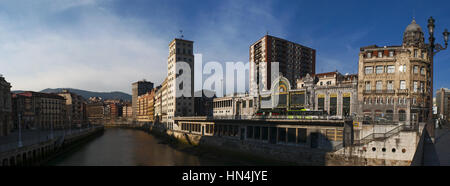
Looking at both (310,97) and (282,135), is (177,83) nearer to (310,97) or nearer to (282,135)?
(310,97)

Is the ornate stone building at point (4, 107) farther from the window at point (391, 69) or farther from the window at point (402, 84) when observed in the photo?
the window at point (402, 84)

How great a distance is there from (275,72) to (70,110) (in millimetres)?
124326

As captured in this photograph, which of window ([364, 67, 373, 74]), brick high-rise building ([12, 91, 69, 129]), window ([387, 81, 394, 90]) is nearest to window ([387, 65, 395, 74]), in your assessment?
window ([387, 81, 394, 90])

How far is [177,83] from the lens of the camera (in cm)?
10069

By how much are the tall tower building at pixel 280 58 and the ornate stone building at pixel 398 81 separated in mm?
62182

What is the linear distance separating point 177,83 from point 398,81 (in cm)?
7815

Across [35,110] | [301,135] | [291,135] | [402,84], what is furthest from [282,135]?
[35,110]

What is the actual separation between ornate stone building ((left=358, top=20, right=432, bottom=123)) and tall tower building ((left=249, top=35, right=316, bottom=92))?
204 feet

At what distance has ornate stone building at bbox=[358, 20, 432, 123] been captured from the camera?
Result: 45094 millimetres

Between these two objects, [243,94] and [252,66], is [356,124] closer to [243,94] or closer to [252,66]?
[243,94]

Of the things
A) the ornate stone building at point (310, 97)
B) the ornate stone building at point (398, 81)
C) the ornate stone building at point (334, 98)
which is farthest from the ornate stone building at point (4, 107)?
the ornate stone building at point (398, 81)

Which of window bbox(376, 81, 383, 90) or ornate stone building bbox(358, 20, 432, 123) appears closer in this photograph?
ornate stone building bbox(358, 20, 432, 123)

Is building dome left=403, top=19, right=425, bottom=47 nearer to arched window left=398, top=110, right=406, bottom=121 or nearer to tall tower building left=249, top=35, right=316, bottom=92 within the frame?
arched window left=398, top=110, right=406, bottom=121

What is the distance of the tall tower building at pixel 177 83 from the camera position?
10056 centimetres
